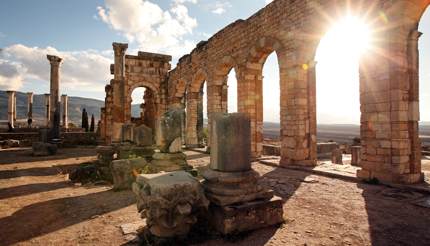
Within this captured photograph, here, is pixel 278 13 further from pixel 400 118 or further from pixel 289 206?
pixel 289 206

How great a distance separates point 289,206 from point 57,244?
3.39m

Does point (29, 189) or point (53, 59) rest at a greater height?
point (53, 59)

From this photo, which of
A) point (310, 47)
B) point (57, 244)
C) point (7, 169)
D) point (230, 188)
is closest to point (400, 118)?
point (310, 47)

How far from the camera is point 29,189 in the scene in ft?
19.7

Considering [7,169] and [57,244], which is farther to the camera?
[7,169]

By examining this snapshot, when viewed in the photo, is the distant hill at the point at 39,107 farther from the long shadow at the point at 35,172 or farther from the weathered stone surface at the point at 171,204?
the weathered stone surface at the point at 171,204

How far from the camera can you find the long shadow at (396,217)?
121 inches

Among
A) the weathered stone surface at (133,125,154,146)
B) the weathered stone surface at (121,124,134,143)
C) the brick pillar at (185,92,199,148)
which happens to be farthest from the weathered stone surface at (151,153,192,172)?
the brick pillar at (185,92,199,148)

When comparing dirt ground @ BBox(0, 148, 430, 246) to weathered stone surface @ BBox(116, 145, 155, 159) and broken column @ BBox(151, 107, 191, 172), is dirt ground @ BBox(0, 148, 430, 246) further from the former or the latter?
weathered stone surface @ BBox(116, 145, 155, 159)

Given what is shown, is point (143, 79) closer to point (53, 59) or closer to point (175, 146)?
point (53, 59)

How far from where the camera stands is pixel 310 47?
8.29 metres

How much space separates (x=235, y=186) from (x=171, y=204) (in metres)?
0.95

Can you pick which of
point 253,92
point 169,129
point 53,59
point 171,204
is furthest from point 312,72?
point 53,59

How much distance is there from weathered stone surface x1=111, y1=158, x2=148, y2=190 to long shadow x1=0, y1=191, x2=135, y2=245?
1.06 feet
